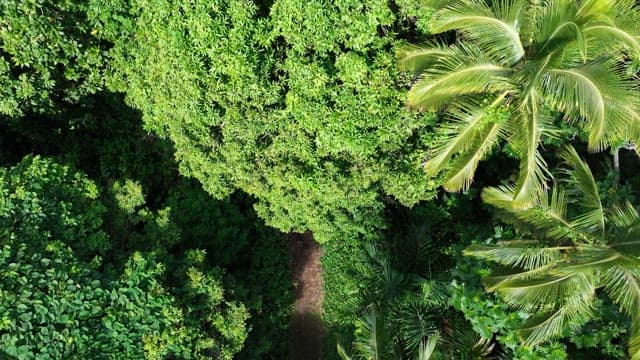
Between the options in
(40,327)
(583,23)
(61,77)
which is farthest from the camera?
(61,77)

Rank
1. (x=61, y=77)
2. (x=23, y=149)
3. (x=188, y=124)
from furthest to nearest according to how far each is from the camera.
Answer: (x=23, y=149) → (x=61, y=77) → (x=188, y=124)

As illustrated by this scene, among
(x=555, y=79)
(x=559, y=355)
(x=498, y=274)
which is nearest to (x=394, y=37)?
(x=555, y=79)

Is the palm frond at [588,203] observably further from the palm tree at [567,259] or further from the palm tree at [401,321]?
the palm tree at [401,321]

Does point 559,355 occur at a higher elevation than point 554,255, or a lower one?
lower

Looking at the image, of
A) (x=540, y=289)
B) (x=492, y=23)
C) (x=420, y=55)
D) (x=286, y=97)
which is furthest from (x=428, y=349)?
(x=492, y=23)

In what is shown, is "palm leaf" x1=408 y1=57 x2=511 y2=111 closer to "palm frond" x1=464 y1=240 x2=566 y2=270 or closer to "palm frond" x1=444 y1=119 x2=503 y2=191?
"palm frond" x1=444 y1=119 x2=503 y2=191

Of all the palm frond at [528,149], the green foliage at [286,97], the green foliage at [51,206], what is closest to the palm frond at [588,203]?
the palm frond at [528,149]

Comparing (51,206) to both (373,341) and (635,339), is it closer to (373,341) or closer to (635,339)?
(373,341)

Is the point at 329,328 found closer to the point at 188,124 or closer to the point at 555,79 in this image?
the point at 188,124
